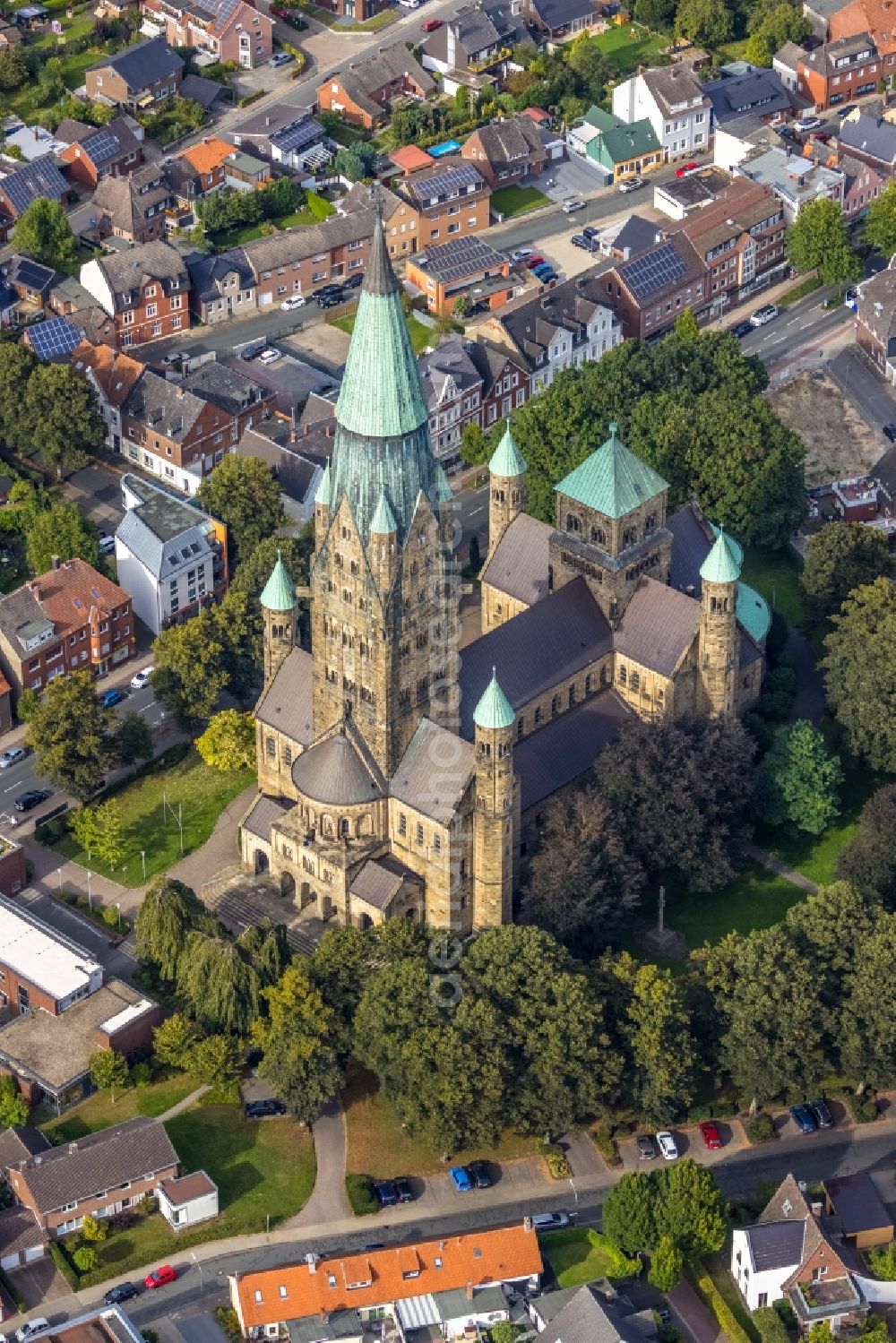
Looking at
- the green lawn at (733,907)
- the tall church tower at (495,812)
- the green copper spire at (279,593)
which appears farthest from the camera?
the green lawn at (733,907)

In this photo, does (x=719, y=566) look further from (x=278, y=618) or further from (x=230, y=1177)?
(x=230, y=1177)

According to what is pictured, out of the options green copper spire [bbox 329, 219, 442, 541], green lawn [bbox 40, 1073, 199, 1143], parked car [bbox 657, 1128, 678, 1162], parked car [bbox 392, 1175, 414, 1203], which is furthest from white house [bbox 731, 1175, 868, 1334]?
green copper spire [bbox 329, 219, 442, 541]

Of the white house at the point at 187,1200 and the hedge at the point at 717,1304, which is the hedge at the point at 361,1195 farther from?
the hedge at the point at 717,1304

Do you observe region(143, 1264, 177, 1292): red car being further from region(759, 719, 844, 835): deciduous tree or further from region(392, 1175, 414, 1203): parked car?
region(759, 719, 844, 835): deciduous tree

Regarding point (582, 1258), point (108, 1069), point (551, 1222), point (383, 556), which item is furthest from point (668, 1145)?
point (383, 556)

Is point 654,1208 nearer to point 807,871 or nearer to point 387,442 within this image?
point 807,871

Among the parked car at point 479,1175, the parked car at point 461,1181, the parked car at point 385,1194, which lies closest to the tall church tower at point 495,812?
the parked car at point 479,1175

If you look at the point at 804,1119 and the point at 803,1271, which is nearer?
the point at 803,1271
